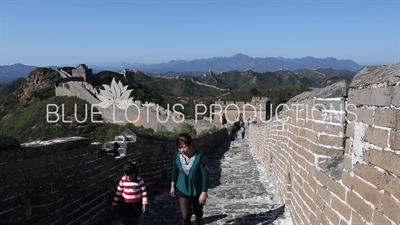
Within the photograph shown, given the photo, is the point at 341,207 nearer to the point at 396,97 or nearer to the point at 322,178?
the point at 322,178

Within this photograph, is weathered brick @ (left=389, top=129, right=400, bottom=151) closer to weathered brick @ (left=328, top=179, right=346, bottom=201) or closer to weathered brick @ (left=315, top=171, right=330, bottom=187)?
weathered brick @ (left=328, top=179, right=346, bottom=201)

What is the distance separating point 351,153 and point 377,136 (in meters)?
0.45

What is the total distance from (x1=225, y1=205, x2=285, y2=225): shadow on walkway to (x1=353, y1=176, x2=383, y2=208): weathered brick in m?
2.90

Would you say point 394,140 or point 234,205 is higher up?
point 394,140

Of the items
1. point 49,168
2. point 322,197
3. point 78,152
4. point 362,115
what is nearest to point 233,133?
point 78,152

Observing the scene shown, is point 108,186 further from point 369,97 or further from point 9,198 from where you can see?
point 369,97

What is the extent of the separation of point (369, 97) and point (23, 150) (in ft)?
10.0

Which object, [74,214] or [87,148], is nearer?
[74,214]

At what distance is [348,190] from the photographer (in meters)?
2.63

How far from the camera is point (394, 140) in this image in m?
2.02

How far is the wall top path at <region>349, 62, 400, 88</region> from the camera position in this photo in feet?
6.92

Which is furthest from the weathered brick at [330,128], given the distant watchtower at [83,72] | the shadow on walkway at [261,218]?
the distant watchtower at [83,72]

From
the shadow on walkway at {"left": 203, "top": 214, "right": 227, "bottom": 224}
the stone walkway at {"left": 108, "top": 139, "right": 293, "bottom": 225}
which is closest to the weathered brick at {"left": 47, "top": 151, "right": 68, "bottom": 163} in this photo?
the stone walkway at {"left": 108, "top": 139, "right": 293, "bottom": 225}

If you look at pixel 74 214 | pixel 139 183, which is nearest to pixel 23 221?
pixel 74 214
